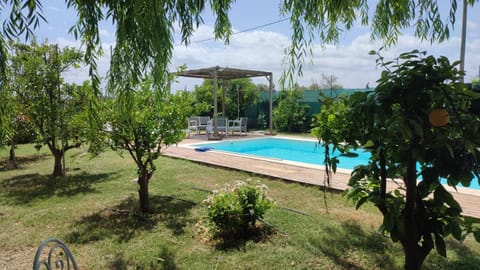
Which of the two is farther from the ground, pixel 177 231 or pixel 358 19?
pixel 358 19

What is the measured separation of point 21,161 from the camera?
Result: 27.1 feet

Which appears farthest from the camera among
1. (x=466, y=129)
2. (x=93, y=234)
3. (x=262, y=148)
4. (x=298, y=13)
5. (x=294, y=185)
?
(x=262, y=148)

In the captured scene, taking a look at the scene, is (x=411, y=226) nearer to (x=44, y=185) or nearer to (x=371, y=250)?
(x=371, y=250)

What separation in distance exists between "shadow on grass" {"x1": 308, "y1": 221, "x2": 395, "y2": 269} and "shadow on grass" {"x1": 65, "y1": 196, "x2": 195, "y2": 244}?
154 cm

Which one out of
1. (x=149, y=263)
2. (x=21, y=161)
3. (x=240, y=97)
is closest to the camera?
(x=149, y=263)

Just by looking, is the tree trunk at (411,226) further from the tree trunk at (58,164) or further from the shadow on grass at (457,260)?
the tree trunk at (58,164)

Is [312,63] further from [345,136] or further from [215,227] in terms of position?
[215,227]

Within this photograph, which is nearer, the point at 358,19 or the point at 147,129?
the point at 358,19

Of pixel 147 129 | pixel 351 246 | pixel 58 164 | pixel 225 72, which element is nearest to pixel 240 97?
pixel 225 72

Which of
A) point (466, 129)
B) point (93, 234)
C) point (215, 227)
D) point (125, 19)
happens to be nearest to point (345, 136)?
point (466, 129)

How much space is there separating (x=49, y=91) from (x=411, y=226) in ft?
20.8

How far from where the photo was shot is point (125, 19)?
1662 mm

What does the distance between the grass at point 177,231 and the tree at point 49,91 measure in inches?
44.3

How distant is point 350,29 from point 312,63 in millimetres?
761
